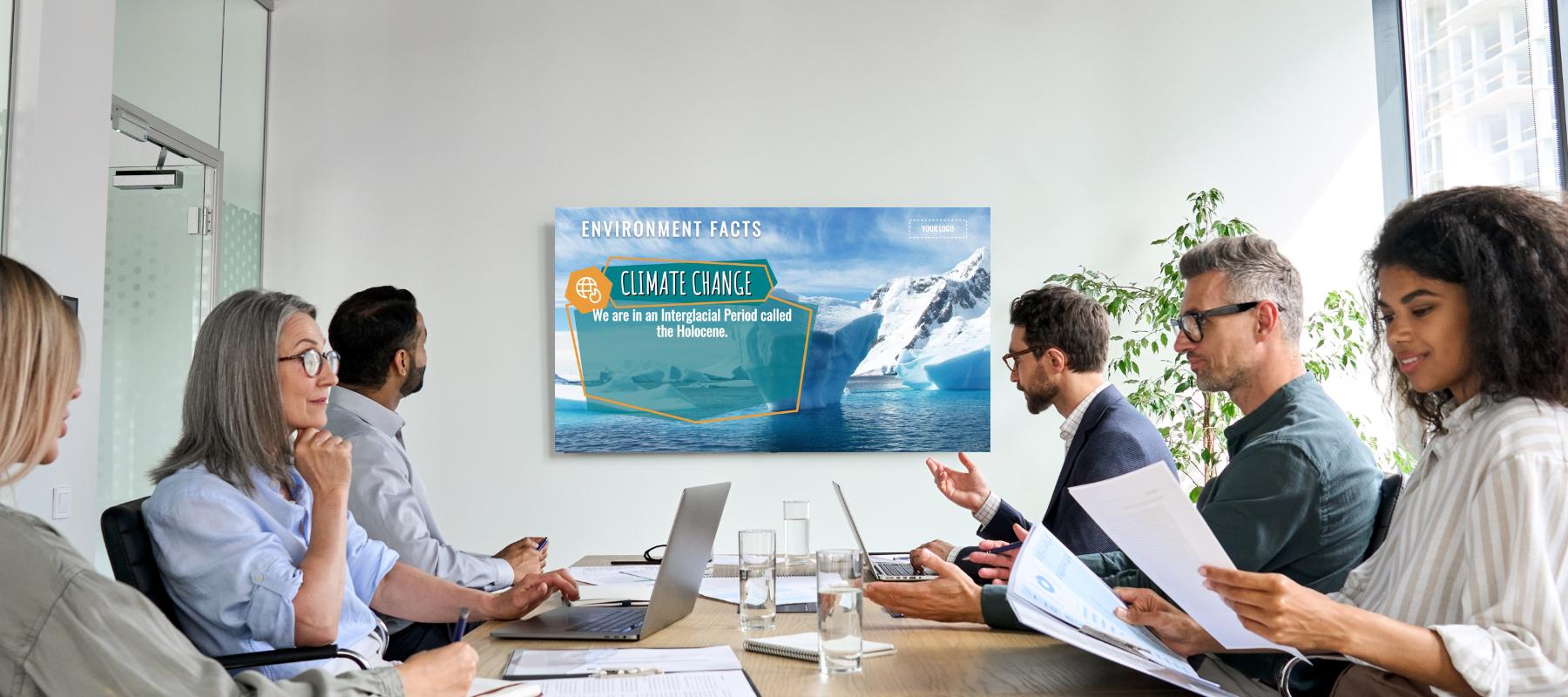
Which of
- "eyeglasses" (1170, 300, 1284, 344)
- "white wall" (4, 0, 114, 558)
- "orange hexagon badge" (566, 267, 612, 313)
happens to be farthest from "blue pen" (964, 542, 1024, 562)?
"white wall" (4, 0, 114, 558)

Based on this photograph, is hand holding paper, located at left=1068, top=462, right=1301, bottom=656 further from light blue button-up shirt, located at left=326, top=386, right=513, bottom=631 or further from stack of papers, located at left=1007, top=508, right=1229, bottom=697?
light blue button-up shirt, located at left=326, top=386, right=513, bottom=631

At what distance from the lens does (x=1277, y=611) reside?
1218mm

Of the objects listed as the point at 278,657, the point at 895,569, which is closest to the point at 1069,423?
the point at 895,569

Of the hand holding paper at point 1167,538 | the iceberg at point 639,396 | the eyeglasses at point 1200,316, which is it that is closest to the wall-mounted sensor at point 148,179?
the iceberg at point 639,396

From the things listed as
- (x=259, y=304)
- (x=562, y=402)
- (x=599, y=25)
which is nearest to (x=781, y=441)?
(x=562, y=402)

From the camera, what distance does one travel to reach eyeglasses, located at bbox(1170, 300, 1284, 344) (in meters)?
2.10

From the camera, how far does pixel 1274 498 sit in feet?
5.68

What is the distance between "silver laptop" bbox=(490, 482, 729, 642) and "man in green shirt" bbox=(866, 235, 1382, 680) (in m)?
0.35

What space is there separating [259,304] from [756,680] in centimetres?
107

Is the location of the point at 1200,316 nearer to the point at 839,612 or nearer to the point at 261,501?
the point at 839,612

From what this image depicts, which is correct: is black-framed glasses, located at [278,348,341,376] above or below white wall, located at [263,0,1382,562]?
below

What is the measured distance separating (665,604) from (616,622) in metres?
0.12

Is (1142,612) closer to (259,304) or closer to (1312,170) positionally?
(259,304)

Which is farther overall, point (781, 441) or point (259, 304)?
point (781, 441)
